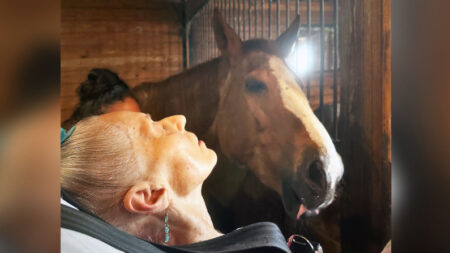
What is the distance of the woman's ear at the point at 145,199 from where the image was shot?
1068 mm

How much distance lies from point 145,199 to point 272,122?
417mm

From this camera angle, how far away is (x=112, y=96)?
1101 mm

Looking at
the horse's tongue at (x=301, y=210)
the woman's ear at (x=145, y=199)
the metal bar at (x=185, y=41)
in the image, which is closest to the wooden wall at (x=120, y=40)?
the metal bar at (x=185, y=41)

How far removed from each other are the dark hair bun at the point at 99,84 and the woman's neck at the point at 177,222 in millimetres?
317

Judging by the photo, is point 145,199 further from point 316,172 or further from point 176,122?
point 316,172

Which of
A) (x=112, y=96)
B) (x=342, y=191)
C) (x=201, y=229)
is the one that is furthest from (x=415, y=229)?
(x=112, y=96)

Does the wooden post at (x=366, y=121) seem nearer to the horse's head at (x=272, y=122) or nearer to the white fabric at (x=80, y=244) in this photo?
the horse's head at (x=272, y=122)

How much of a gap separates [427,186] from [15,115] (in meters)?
1.25

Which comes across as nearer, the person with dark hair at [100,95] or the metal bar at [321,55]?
the person with dark hair at [100,95]

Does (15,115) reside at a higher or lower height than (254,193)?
higher

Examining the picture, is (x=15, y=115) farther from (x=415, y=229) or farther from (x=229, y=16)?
(x=415, y=229)

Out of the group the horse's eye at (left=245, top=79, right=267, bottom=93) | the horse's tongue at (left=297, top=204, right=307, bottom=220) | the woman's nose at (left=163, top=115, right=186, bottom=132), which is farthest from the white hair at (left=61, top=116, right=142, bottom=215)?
the horse's tongue at (left=297, top=204, right=307, bottom=220)

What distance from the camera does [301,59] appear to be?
1216 mm

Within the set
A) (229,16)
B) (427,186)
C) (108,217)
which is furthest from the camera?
(427,186)
